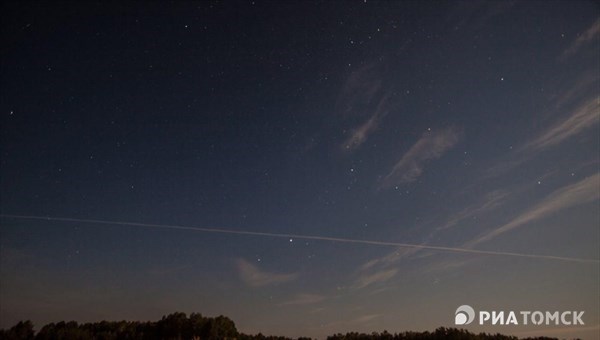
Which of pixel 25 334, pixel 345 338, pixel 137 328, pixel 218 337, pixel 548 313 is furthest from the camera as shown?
pixel 548 313

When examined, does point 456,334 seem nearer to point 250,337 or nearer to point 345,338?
point 345,338

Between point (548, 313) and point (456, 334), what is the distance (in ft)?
30.8

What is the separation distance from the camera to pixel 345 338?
16.8 m

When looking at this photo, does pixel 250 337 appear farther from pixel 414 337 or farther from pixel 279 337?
pixel 414 337

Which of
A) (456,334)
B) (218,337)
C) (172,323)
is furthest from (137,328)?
(456,334)

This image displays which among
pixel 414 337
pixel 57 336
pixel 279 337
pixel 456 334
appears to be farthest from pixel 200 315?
pixel 456 334

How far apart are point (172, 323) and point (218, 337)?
2512 mm

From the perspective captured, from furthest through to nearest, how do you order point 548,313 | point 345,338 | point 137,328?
point 548,313
point 345,338
point 137,328

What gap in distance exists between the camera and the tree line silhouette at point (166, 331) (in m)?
12.7

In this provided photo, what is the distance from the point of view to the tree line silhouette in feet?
41.6

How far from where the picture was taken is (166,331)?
14.9 metres

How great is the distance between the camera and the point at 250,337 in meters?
15.5

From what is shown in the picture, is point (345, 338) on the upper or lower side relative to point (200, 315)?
lower

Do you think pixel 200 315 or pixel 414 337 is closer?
pixel 200 315
